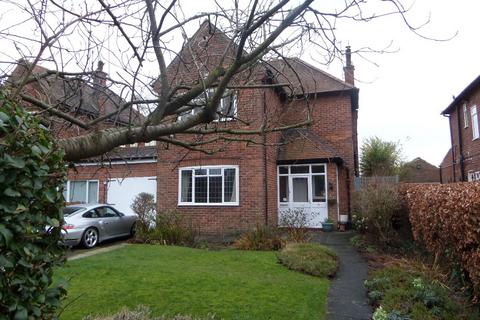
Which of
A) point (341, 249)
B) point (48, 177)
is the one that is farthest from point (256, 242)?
point (48, 177)

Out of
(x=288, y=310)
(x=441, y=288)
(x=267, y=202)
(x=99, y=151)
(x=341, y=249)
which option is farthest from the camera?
(x=267, y=202)

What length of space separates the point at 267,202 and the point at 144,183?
6077mm

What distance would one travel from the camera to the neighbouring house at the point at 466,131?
59.7 feet

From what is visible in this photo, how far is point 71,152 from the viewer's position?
3.11 m

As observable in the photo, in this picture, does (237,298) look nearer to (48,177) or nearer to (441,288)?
(441,288)

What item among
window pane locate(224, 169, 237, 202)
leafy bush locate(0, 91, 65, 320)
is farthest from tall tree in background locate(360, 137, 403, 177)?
leafy bush locate(0, 91, 65, 320)

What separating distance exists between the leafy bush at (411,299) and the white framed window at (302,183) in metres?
9.34

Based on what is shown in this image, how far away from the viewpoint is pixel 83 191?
62.5ft

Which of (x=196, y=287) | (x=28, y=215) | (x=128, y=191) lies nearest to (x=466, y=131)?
(x=128, y=191)

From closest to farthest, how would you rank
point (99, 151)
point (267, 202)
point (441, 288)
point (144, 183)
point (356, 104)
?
point (99, 151) < point (441, 288) < point (267, 202) < point (144, 183) < point (356, 104)

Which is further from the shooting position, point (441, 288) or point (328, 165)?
point (328, 165)

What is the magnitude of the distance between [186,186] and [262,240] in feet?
16.5

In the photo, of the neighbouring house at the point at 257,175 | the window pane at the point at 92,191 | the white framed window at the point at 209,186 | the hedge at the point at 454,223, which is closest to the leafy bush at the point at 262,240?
the neighbouring house at the point at 257,175

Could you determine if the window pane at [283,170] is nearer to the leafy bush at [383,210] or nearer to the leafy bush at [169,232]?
the leafy bush at [169,232]
